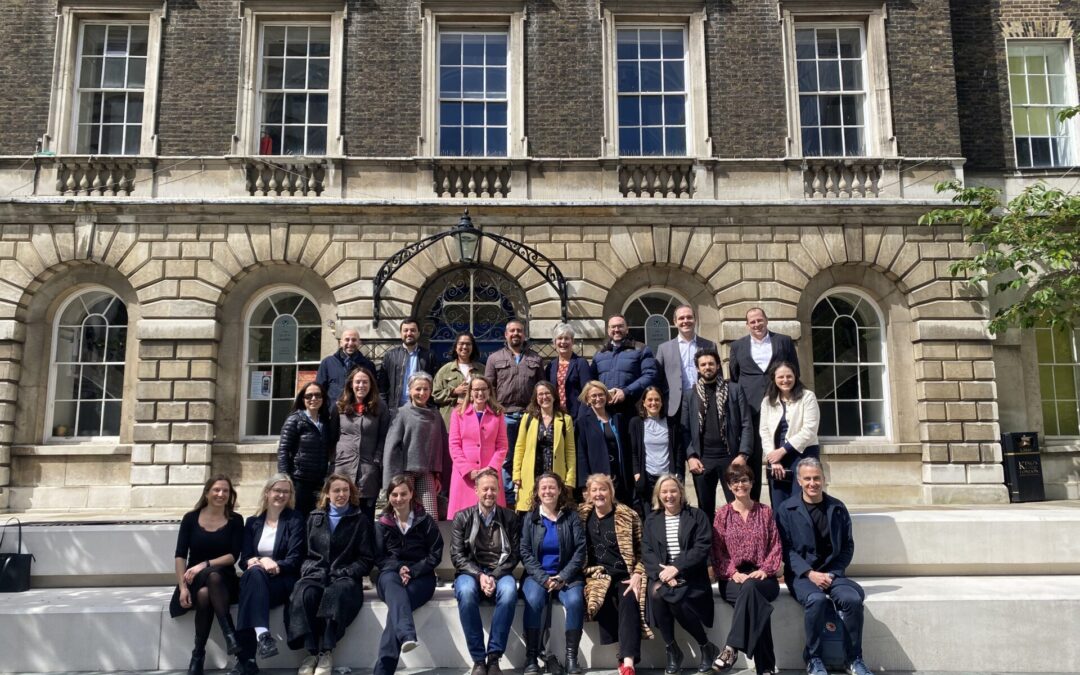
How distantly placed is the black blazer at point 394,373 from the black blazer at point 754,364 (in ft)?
10.1

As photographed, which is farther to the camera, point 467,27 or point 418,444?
point 467,27

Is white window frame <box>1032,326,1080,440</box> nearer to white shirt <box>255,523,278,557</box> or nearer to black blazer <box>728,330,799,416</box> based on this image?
black blazer <box>728,330,799,416</box>

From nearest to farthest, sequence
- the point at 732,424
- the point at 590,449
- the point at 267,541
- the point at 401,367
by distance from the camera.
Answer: the point at 267,541 < the point at 590,449 < the point at 732,424 < the point at 401,367

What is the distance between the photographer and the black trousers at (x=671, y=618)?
5234 millimetres

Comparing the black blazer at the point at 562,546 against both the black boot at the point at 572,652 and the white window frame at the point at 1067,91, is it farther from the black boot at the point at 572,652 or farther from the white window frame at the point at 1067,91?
the white window frame at the point at 1067,91

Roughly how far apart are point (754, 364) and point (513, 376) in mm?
2317

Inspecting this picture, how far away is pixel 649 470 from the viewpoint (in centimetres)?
623

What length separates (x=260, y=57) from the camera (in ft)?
40.2

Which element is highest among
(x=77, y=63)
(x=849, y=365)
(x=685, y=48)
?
(x=685, y=48)

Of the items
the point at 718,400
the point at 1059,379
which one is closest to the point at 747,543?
the point at 718,400

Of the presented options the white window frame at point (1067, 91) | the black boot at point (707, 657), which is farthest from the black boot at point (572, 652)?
the white window frame at point (1067, 91)

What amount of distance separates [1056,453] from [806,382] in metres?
4.30

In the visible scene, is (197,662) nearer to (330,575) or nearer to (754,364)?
(330,575)

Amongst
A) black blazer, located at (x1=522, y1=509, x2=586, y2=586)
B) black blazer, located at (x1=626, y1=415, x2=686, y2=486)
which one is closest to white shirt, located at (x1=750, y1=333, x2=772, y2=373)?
black blazer, located at (x1=626, y1=415, x2=686, y2=486)
